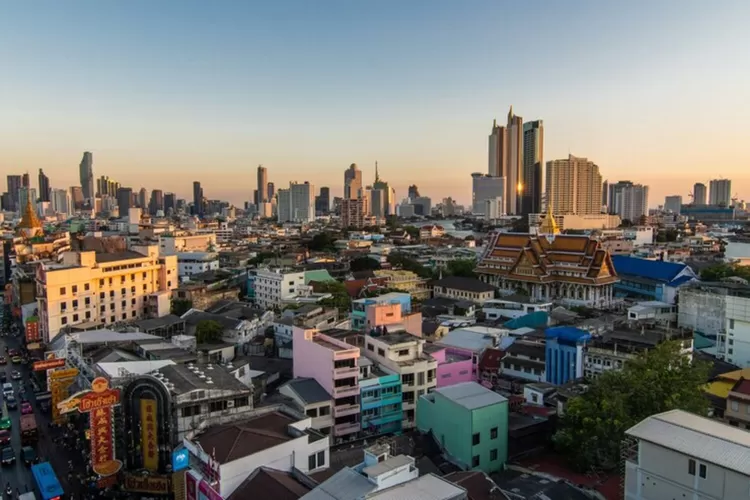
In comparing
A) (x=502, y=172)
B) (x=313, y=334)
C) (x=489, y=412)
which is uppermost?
(x=502, y=172)

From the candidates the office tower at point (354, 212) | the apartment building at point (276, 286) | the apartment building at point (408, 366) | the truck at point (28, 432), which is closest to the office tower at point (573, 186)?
the office tower at point (354, 212)

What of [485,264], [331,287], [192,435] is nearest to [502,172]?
[485,264]

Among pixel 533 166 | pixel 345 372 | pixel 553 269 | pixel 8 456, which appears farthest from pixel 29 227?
pixel 533 166

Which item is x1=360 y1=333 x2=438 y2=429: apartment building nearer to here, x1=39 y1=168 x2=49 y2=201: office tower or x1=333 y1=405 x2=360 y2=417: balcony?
x1=333 y1=405 x2=360 y2=417: balcony

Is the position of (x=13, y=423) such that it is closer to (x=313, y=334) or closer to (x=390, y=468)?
(x=313, y=334)

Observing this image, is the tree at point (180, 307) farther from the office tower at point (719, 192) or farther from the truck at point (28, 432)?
the office tower at point (719, 192)

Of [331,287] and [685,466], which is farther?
[331,287]

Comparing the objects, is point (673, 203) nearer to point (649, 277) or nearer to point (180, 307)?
point (649, 277)
